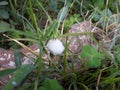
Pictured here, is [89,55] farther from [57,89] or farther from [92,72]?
[57,89]

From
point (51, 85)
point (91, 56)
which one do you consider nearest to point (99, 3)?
point (91, 56)

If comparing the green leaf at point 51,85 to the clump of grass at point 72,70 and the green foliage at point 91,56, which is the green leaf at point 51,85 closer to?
the clump of grass at point 72,70

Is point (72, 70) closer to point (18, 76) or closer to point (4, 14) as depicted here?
point (18, 76)

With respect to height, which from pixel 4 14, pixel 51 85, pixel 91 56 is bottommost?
pixel 51 85

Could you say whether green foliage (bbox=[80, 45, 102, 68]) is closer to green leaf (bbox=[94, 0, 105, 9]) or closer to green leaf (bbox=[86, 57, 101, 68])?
green leaf (bbox=[86, 57, 101, 68])

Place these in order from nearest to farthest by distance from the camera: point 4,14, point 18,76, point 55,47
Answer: point 18,76
point 55,47
point 4,14

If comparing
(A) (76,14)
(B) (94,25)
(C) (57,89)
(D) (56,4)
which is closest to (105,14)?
(B) (94,25)
